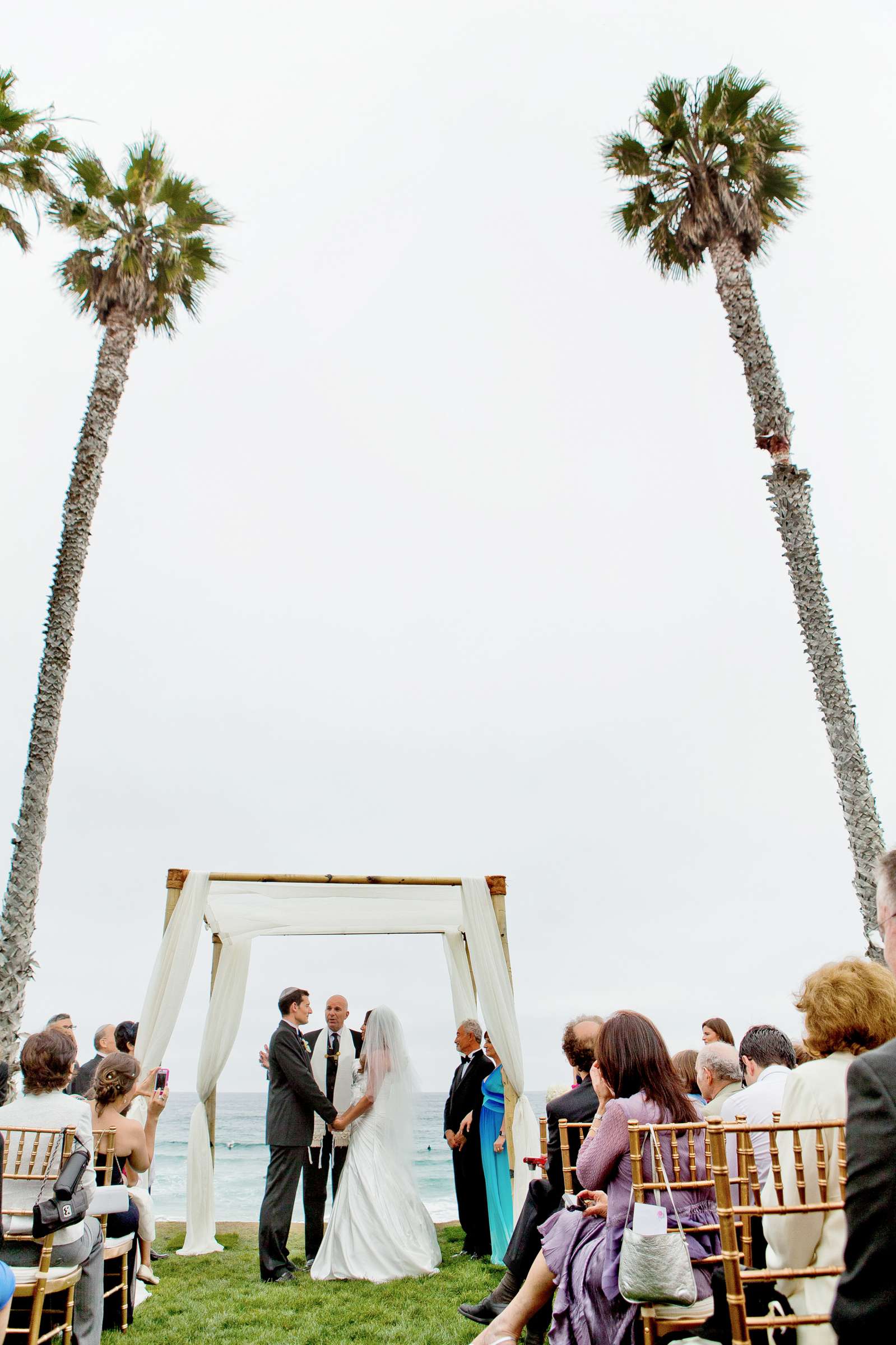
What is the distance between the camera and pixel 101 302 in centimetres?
1034

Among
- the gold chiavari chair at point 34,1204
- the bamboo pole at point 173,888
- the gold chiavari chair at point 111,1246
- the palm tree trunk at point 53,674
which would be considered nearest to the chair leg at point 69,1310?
the gold chiavari chair at point 34,1204

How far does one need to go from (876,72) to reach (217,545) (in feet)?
45.9

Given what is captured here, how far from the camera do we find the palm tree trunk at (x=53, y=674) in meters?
7.79

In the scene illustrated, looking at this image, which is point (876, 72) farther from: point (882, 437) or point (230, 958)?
point (230, 958)

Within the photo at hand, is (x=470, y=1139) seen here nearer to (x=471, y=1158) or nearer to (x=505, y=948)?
(x=471, y=1158)

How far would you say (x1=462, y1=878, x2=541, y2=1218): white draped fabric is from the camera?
23.1 ft

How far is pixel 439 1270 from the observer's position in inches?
259

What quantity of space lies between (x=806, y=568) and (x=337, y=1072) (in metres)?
6.57

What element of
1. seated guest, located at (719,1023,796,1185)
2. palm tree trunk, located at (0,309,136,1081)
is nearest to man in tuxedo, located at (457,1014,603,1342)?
seated guest, located at (719,1023,796,1185)

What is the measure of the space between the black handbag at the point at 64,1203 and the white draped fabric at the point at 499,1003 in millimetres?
4187

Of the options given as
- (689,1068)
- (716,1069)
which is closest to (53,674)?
(689,1068)

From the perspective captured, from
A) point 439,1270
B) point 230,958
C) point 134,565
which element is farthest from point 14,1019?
point 134,565

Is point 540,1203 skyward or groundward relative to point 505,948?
groundward

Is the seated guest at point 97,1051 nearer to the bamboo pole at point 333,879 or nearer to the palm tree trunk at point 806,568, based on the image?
the bamboo pole at point 333,879
